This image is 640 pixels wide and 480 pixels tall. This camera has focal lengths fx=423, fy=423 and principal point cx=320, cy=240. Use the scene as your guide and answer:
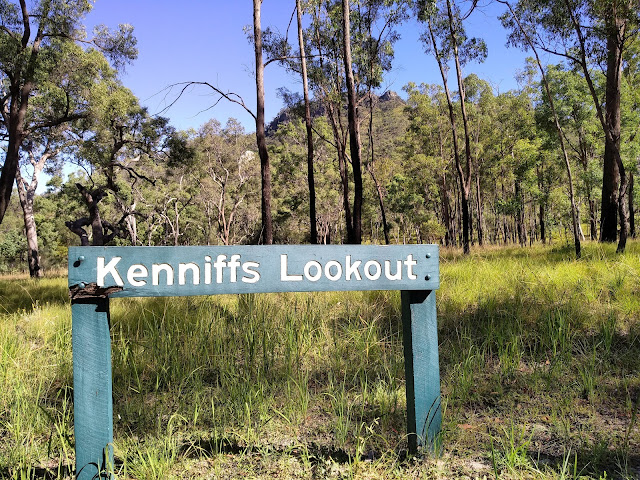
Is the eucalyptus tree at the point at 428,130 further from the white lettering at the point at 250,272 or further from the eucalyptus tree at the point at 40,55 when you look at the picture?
the white lettering at the point at 250,272

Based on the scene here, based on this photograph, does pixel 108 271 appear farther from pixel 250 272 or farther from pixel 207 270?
pixel 250 272

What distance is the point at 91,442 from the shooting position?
1923mm

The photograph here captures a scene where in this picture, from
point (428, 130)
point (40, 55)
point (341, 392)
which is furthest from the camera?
point (428, 130)

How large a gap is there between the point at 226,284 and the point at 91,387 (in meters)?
0.75

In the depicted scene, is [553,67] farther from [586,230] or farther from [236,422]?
[586,230]

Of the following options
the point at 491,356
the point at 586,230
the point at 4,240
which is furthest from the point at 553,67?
the point at 4,240

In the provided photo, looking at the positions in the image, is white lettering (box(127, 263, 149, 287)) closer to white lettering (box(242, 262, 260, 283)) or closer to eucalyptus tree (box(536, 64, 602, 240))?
white lettering (box(242, 262, 260, 283))

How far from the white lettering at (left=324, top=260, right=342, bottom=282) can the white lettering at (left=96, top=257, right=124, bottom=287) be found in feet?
3.17

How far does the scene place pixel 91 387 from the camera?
193cm

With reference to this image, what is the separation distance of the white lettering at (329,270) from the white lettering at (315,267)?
0.03 meters

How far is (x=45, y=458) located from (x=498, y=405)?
2849 millimetres

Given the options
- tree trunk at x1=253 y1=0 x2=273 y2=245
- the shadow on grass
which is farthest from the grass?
tree trunk at x1=253 y1=0 x2=273 y2=245

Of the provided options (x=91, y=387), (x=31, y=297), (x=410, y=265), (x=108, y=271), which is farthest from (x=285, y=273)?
(x=31, y=297)

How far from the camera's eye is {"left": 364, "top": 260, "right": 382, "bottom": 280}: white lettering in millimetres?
2203
